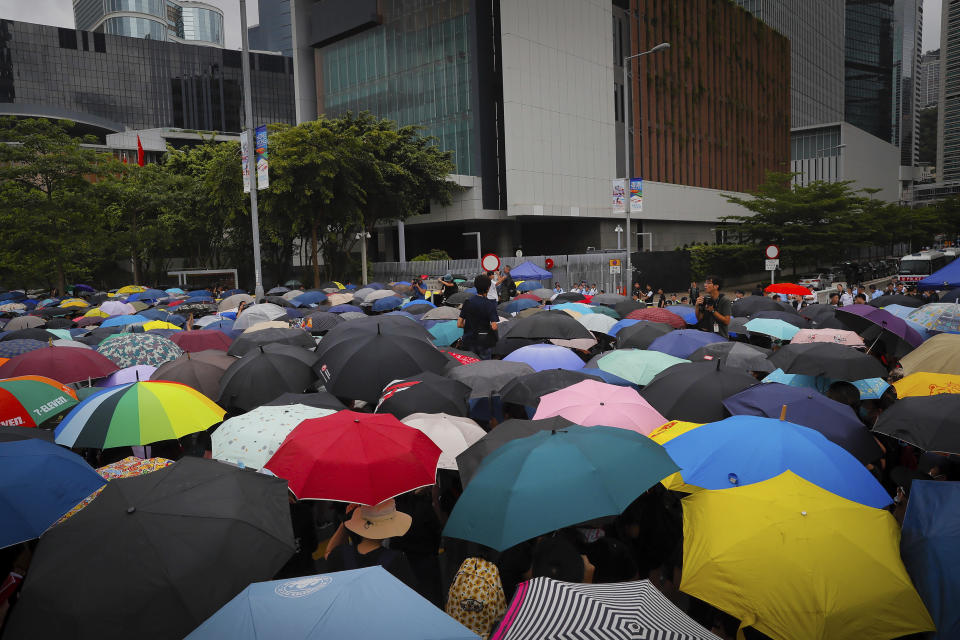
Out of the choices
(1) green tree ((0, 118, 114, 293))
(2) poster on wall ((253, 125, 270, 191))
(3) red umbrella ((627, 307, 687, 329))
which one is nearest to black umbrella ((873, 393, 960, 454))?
(3) red umbrella ((627, 307, 687, 329))

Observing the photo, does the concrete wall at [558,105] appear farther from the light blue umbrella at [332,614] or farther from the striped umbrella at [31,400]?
the light blue umbrella at [332,614]

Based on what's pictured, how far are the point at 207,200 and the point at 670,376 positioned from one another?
3549cm

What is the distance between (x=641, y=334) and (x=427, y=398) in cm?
506

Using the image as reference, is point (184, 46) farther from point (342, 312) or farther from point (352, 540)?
point (352, 540)

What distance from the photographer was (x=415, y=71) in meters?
49.5

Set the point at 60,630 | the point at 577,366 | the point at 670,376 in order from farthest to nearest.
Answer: the point at 577,366, the point at 670,376, the point at 60,630

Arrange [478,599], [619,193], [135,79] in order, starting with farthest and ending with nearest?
[135,79] < [619,193] < [478,599]

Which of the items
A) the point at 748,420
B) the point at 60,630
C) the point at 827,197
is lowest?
the point at 60,630

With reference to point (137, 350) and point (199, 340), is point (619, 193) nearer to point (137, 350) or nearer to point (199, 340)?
point (199, 340)

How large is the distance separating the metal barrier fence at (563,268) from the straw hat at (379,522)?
2990 cm

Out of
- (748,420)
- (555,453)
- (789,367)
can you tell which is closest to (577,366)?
(789,367)

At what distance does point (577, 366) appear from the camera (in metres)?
8.98

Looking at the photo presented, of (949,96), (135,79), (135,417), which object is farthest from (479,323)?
(949,96)

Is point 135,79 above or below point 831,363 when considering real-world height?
above
